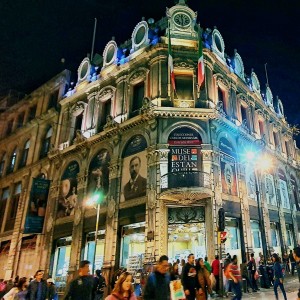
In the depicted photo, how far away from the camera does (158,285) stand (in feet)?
16.8

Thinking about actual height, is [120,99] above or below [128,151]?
above

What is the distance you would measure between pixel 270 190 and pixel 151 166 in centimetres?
1260

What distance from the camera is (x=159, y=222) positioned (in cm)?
1683

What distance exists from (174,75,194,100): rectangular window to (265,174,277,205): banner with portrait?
1064cm

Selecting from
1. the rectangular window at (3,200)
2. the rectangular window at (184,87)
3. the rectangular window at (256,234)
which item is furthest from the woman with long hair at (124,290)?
the rectangular window at (3,200)

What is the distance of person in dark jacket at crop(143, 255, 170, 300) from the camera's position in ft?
16.6

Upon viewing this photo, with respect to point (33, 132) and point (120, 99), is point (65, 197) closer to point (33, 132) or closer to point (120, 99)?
point (120, 99)

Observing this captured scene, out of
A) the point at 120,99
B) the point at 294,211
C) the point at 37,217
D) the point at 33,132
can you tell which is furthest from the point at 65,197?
the point at 294,211

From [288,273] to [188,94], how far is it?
14.3 metres

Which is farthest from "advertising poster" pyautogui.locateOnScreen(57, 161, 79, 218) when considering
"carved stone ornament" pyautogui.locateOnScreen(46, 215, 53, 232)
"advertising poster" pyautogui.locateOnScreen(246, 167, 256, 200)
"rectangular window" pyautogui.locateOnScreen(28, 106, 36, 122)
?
"advertising poster" pyautogui.locateOnScreen(246, 167, 256, 200)

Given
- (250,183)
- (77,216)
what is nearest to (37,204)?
(77,216)

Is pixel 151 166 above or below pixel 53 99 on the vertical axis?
below

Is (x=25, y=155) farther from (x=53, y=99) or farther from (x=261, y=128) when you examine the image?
(x=261, y=128)

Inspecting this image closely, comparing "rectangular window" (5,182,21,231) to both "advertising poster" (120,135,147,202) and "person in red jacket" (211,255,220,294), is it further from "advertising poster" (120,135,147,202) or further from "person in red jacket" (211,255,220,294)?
"person in red jacket" (211,255,220,294)
